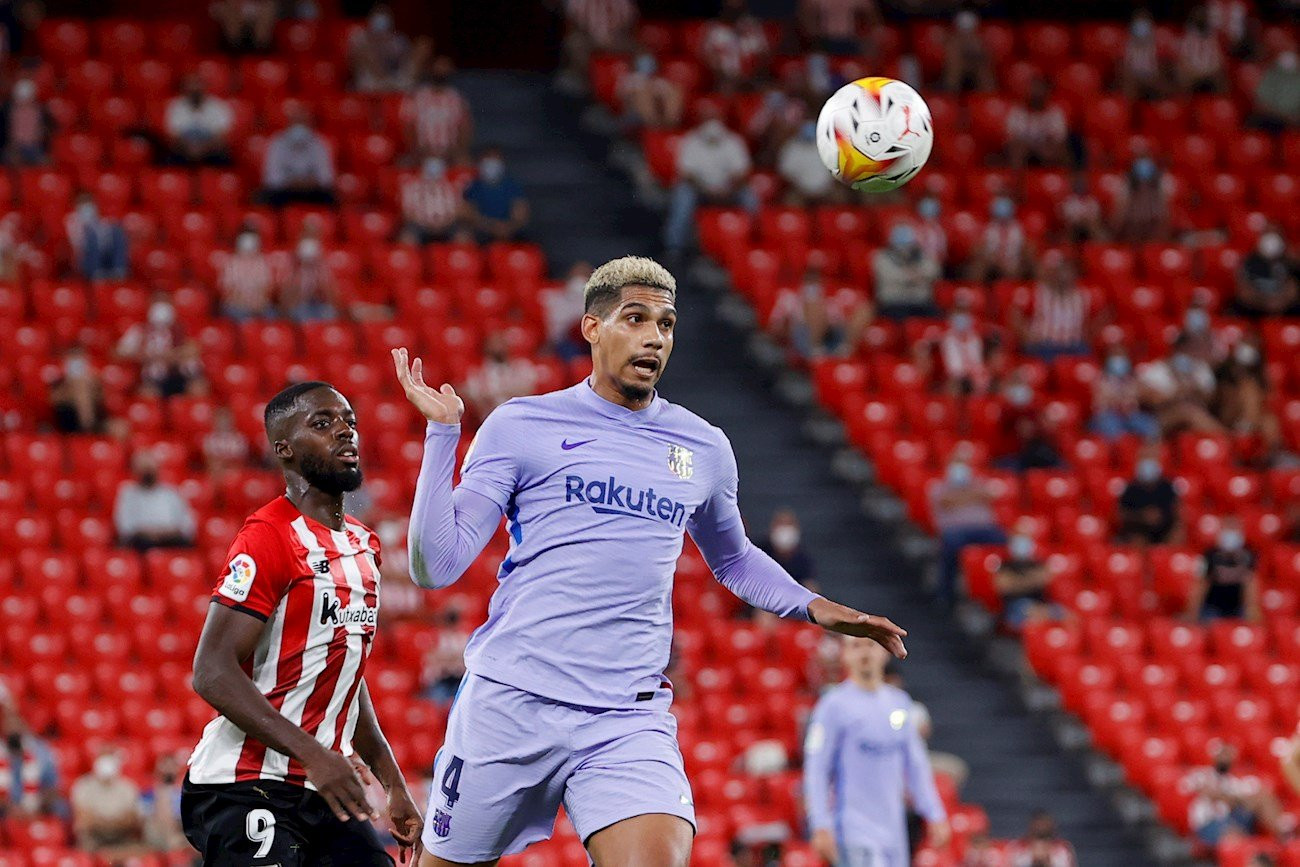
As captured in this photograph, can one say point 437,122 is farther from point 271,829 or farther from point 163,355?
point 271,829

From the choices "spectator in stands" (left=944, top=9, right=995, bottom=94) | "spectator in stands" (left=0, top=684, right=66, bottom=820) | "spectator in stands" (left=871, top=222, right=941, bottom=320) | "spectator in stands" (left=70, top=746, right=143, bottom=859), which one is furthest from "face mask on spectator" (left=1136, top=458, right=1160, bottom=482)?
"spectator in stands" (left=0, top=684, right=66, bottom=820)

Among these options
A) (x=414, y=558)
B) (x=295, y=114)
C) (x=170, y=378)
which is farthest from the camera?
(x=295, y=114)

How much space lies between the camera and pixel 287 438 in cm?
568

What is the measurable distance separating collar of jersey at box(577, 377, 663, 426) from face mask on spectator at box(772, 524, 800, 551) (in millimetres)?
9752

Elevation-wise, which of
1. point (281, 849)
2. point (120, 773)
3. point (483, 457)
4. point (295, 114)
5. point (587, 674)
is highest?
point (295, 114)

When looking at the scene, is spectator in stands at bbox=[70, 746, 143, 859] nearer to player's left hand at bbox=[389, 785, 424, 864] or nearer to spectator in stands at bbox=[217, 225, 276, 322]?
spectator in stands at bbox=[217, 225, 276, 322]

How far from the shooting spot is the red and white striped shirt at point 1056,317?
60.3 feet

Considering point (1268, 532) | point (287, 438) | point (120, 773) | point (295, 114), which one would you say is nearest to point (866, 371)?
point (1268, 532)

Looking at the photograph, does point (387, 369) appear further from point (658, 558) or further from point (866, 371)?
point (658, 558)

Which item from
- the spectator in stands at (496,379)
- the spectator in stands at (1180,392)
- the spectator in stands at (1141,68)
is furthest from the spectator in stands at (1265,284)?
the spectator in stands at (496,379)

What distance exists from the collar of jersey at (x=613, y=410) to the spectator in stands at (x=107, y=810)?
770 cm

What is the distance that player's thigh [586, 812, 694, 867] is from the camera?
5.14 m

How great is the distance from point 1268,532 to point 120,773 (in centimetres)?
977

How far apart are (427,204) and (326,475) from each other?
505 inches
